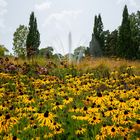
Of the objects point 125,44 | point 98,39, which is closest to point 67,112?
point 125,44

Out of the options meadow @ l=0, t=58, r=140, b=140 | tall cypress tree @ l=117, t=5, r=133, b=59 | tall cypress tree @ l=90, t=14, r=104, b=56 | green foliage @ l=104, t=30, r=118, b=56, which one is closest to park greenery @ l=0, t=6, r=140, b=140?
meadow @ l=0, t=58, r=140, b=140

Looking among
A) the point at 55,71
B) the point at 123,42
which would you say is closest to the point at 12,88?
the point at 55,71

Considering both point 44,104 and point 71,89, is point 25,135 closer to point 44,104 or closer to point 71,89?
point 44,104

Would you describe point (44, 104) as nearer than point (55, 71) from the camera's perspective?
Yes

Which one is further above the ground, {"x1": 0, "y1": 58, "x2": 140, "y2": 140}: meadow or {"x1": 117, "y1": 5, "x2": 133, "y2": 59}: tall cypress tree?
{"x1": 117, "y1": 5, "x2": 133, "y2": 59}: tall cypress tree

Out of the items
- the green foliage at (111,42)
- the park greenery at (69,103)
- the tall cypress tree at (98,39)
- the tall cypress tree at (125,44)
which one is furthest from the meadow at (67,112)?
the green foliage at (111,42)

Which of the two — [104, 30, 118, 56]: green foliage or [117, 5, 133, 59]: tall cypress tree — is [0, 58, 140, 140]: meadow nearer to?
[117, 5, 133, 59]: tall cypress tree

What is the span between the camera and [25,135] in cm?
710

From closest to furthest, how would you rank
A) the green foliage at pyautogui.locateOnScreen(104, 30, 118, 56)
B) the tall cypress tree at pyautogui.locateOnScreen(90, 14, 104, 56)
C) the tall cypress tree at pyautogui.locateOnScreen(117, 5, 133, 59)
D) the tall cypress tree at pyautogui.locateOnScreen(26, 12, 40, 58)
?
the tall cypress tree at pyautogui.locateOnScreen(117, 5, 133, 59)
the tall cypress tree at pyautogui.locateOnScreen(26, 12, 40, 58)
the tall cypress tree at pyautogui.locateOnScreen(90, 14, 104, 56)
the green foliage at pyautogui.locateOnScreen(104, 30, 118, 56)

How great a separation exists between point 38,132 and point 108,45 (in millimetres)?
51899

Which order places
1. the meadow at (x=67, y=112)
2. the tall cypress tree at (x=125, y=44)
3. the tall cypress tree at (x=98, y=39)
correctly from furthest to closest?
the tall cypress tree at (x=98, y=39) < the tall cypress tree at (x=125, y=44) < the meadow at (x=67, y=112)

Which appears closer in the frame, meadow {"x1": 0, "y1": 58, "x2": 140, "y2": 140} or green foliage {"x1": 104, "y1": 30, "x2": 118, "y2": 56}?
meadow {"x1": 0, "y1": 58, "x2": 140, "y2": 140}

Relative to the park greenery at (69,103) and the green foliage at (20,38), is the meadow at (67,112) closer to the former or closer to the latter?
the park greenery at (69,103)

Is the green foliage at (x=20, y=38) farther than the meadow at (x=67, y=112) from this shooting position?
Yes
